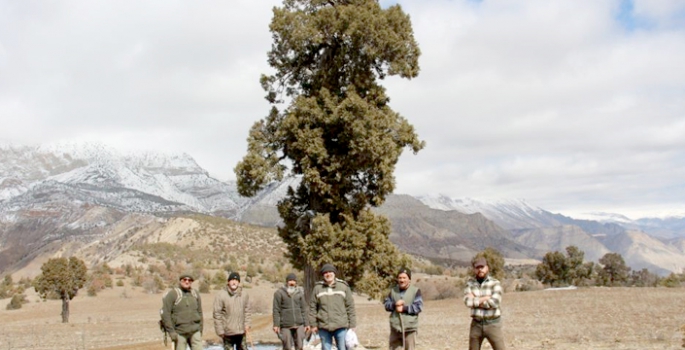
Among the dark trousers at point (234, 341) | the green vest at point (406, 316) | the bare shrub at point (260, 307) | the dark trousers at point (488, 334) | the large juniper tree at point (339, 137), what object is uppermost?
the large juniper tree at point (339, 137)

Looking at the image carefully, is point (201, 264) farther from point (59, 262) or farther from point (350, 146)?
point (350, 146)

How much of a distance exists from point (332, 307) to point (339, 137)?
6.94m

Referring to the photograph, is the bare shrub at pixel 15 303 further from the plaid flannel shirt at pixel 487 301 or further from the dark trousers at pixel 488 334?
the plaid flannel shirt at pixel 487 301

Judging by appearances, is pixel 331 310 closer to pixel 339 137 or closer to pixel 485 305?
pixel 485 305

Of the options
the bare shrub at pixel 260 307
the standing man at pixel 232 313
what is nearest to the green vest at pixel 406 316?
the standing man at pixel 232 313

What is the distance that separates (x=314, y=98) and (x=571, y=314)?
18676 millimetres

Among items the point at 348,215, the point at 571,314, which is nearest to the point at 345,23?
the point at 348,215

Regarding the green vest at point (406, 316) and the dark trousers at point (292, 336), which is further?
the dark trousers at point (292, 336)

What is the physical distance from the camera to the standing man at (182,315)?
11750mm

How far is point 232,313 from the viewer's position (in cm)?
1223

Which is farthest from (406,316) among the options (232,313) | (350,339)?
(232,313)

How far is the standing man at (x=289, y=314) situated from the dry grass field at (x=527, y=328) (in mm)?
5564

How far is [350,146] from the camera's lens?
16.7 metres

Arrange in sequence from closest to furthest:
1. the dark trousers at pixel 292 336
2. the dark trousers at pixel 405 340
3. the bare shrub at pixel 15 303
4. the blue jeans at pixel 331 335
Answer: the dark trousers at pixel 405 340 → the blue jeans at pixel 331 335 → the dark trousers at pixel 292 336 → the bare shrub at pixel 15 303
